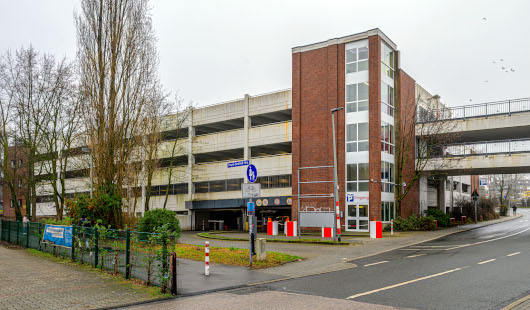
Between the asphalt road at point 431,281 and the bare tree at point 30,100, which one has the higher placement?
the bare tree at point 30,100

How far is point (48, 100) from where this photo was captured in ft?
105

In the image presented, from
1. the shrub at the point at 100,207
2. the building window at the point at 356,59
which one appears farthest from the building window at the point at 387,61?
the shrub at the point at 100,207

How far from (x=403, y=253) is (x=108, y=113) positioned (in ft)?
48.6

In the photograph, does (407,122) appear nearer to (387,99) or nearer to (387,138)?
(387,99)

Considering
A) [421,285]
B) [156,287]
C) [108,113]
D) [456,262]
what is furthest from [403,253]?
[108,113]

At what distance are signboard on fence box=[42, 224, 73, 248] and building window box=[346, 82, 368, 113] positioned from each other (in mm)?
22401

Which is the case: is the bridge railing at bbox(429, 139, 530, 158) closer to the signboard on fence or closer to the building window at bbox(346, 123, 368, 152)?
the building window at bbox(346, 123, 368, 152)

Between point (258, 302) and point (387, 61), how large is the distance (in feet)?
93.8

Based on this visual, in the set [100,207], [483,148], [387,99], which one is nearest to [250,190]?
[100,207]

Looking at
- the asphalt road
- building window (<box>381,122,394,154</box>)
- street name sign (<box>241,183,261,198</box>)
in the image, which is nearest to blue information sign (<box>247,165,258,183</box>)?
street name sign (<box>241,183,261,198</box>)

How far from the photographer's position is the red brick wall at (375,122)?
31016mm

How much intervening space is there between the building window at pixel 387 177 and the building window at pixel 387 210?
3.11 feet

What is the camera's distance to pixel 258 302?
914 cm

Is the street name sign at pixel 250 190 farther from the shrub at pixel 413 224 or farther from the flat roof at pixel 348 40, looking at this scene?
the flat roof at pixel 348 40
